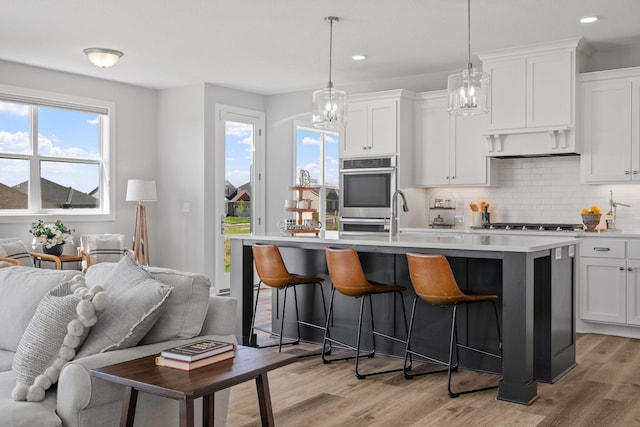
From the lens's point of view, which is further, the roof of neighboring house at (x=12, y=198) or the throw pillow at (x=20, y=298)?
the roof of neighboring house at (x=12, y=198)

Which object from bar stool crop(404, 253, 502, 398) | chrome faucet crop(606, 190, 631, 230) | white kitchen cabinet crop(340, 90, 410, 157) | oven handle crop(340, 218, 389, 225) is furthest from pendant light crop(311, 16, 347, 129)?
chrome faucet crop(606, 190, 631, 230)

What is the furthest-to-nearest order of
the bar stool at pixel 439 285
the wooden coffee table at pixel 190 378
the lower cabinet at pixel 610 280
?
1. the lower cabinet at pixel 610 280
2. the bar stool at pixel 439 285
3. the wooden coffee table at pixel 190 378

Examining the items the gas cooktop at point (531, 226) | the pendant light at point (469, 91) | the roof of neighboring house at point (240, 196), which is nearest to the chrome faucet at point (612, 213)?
the gas cooktop at point (531, 226)

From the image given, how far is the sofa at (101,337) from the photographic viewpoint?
7.20ft

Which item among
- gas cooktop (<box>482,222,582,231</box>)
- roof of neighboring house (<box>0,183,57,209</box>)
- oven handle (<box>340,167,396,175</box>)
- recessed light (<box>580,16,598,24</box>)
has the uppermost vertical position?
recessed light (<box>580,16,598,24</box>)

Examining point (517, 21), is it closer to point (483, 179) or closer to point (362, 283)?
point (483, 179)

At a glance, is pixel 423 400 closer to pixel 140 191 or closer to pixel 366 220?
pixel 366 220

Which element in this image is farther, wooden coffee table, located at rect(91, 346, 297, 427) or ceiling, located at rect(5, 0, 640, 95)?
ceiling, located at rect(5, 0, 640, 95)

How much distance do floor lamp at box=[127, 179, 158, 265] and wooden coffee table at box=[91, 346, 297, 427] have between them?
533cm

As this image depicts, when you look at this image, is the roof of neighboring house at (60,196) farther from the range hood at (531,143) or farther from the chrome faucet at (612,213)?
the chrome faucet at (612,213)

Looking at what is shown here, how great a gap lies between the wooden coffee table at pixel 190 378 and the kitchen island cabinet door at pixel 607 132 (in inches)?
180

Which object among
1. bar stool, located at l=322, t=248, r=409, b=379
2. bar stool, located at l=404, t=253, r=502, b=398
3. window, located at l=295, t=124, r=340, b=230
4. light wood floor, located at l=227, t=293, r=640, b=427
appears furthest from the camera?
window, located at l=295, t=124, r=340, b=230

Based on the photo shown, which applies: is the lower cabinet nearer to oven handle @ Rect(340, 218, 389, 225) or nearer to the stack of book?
oven handle @ Rect(340, 218, 389, 225)

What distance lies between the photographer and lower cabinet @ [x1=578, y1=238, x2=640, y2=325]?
17.9 ft
